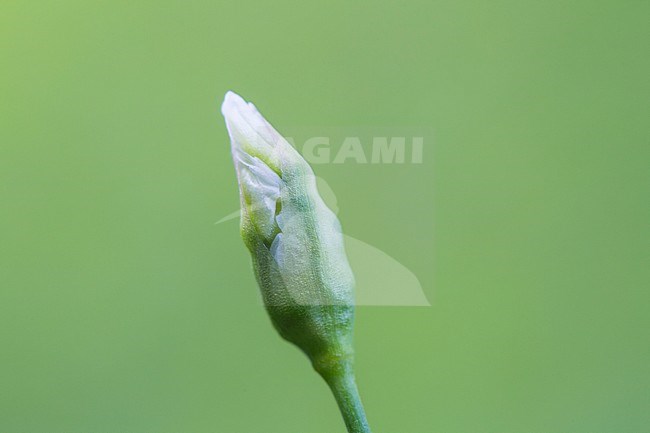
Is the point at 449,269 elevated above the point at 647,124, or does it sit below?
below

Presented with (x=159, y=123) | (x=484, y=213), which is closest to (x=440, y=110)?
(x=484, y=213)

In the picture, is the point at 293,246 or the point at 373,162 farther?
the point at 373,162

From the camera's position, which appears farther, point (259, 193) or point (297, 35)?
point (297, 35)

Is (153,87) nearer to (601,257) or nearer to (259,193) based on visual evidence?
(259,193)

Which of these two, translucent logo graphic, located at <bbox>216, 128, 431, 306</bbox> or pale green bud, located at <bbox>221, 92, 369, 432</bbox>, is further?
translucent logo graphic, located at <bbox>216, 128, 431, 306</bbox>

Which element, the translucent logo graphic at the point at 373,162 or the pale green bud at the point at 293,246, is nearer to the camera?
the pale green bud at the point at 293,246

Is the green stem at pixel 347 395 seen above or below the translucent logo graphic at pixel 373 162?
below

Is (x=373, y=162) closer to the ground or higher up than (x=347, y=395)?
higher up

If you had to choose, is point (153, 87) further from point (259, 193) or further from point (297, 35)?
point (259, 193)
